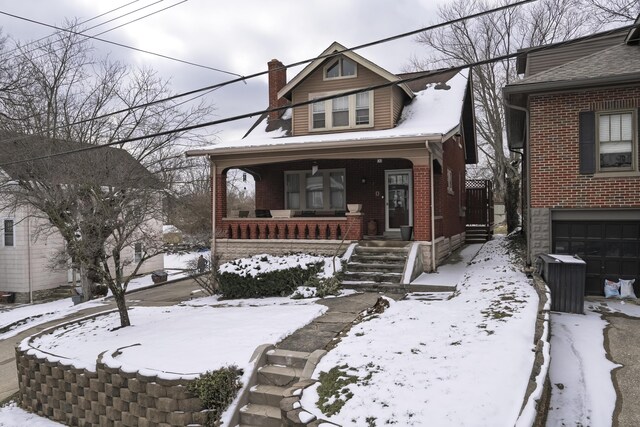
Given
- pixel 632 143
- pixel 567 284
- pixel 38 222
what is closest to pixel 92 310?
pixel 38 222

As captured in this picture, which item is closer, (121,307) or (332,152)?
(121,307)

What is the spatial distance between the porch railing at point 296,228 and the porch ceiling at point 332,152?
5.94 ft

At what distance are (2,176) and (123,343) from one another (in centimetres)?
1220

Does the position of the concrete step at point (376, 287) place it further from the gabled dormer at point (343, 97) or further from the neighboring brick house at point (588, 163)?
the gabled dormer at point (343, 97)

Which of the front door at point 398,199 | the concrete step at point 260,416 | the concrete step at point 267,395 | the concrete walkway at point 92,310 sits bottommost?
the concrete walkway at point 92,310

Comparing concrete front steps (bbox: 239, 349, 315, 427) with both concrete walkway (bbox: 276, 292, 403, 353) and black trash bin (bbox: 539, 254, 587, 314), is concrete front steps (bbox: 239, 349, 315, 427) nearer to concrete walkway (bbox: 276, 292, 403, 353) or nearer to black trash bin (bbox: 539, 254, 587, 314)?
concrete walkway (bbox: 276, 292, 403, 353)

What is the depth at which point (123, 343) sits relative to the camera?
7.38 meters

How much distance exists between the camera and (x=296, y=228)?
1330cm

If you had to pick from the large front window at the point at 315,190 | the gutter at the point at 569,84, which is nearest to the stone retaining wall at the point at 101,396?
the gutter at the point at 569,84

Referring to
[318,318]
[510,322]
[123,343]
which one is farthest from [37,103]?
[510,322]

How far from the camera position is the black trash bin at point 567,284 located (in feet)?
25.6

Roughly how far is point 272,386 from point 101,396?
271cm

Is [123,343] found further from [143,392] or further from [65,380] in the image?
[143,392]

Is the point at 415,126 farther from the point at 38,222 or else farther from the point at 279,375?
the point at 38,222
